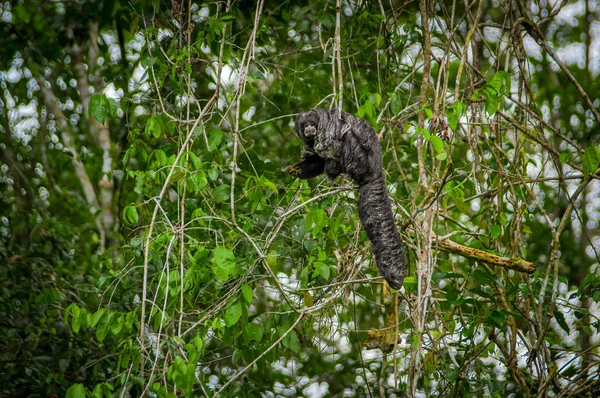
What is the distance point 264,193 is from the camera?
3.61 m

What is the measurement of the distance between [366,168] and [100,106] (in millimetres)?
1456

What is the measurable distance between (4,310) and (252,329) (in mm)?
2426

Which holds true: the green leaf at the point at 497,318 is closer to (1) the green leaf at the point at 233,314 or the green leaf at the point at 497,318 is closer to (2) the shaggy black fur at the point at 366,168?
(2) the shaggy black fur at the point at 366,168

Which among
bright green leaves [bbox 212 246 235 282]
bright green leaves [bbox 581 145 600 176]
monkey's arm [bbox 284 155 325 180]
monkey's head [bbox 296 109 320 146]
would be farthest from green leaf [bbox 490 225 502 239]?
bright green leaves [bbox 212 246 235 282]

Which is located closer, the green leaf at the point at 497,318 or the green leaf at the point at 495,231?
the green leaf at the point at 497,318

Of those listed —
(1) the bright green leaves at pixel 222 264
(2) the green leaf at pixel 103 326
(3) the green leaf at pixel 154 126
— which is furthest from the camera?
(3) the green leaf at pixel 154 126

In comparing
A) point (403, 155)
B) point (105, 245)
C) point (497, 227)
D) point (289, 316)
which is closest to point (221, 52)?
point (289, 316)

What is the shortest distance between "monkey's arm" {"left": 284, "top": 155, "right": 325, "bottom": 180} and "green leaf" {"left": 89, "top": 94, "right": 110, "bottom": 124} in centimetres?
101

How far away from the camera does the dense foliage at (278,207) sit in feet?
10.6

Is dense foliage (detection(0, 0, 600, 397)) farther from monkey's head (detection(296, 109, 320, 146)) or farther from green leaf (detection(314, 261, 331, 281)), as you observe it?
monkey's head (detection(296, 109, 320, 146))

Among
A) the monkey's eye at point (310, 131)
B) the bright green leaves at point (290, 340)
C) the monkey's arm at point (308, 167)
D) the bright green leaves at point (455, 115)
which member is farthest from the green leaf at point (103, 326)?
the bright green leaves at point (455, 115)

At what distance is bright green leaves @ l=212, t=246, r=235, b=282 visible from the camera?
9.33 feet

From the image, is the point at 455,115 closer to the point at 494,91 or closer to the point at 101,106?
the point at 494,91

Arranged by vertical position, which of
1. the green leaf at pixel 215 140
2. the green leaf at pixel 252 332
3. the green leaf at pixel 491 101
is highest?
the green leaf at pixel 215 140
